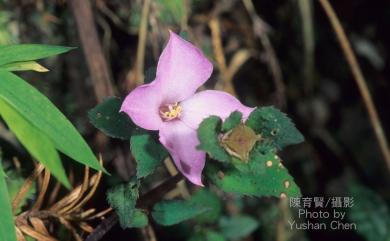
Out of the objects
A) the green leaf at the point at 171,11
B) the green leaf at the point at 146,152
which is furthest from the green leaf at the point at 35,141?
the green leaf at the point at 171,11

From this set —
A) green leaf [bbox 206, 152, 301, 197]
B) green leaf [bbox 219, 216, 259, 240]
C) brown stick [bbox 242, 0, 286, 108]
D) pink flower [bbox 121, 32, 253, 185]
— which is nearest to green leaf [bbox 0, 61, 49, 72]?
pink flower [bbox 121, 32, 253, 185]

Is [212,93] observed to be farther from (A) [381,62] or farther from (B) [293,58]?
(A) [381,62]

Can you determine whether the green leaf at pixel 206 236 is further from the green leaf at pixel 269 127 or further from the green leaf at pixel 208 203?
the green leaf at pixel 269 127

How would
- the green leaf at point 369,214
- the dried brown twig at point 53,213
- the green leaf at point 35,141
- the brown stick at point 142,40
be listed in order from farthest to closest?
Answer: 1. the green leaf at point 369,214
2. the brown stick at point 142,40
3. the dried brown twig at point 53,213
4. the green leaf at point 35,141

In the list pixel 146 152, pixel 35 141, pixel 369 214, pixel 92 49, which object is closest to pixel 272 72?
pixel 369 214

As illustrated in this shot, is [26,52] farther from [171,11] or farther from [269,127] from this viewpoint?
[171,11]

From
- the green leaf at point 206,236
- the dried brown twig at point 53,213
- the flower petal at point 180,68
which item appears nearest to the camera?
the flower petal at point 180,68

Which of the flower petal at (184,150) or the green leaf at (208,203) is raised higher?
the flower petal at (184,150)
